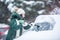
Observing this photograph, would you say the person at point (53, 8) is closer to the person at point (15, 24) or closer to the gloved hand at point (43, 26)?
the gloved hand at point (43, 26)

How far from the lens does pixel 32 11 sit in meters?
1.18

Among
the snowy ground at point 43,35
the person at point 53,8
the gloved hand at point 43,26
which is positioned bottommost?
the snowy ground at point 43,35

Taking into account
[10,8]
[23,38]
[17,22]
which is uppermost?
[10,8]

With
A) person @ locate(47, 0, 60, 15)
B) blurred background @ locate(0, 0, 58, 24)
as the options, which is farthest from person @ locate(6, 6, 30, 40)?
person @ locate(47, 0, 60, 15)

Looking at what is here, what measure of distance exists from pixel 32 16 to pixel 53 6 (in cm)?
19

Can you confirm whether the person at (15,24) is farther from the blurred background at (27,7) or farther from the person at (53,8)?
the person at (53,8)

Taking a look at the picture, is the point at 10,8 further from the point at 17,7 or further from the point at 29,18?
the point at 29,18

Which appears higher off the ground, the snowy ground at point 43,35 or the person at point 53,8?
the person at point 53,8

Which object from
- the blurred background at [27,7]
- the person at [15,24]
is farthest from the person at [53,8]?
the person at [15,24]

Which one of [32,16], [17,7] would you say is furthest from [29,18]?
[17,7]

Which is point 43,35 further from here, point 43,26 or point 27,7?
point 27,7

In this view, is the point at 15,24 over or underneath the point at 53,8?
underneath

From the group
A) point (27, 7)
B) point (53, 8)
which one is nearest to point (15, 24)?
point (27, 7)

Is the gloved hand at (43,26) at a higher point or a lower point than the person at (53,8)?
lower
